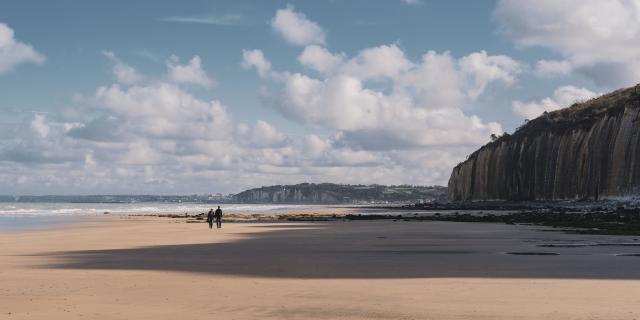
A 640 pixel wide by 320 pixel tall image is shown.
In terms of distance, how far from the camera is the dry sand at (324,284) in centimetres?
1083

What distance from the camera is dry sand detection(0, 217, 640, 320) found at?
10.8 metres

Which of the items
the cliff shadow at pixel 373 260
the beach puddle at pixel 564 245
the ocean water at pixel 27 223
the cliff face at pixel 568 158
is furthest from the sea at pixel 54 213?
the cliff face at pixel 568 158

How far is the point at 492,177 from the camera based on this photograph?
122 m

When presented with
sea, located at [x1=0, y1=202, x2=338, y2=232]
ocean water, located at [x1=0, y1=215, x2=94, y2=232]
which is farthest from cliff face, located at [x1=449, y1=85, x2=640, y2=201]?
ocean water, located at [x1=0, y1=215, x2=94, y2=232]

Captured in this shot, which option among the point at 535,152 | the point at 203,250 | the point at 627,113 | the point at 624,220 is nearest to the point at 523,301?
the point at 203,250

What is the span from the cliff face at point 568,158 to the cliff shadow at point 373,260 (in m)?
61.0

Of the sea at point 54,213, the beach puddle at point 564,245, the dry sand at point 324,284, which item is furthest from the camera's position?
the sea at point 54,213

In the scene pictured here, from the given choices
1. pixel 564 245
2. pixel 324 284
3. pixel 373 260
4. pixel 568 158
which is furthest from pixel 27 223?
pixel 568 158

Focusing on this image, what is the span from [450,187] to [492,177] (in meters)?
34.0

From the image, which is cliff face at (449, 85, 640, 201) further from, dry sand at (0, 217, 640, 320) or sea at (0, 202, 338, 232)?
dry sand at (0, 217, 640, 320)

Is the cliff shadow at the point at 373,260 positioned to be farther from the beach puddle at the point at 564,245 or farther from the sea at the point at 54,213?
the sea at the point at 54,213

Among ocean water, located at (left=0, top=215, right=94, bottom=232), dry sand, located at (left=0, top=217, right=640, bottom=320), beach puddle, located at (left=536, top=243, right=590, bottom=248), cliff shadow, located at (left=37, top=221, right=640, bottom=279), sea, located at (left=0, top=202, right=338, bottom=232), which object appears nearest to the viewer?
dry sand, located at (left=0, top=217, right=640, bottom=320)

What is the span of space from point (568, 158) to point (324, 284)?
8860cm

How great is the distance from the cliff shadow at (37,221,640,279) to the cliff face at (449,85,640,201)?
61.0 meters
